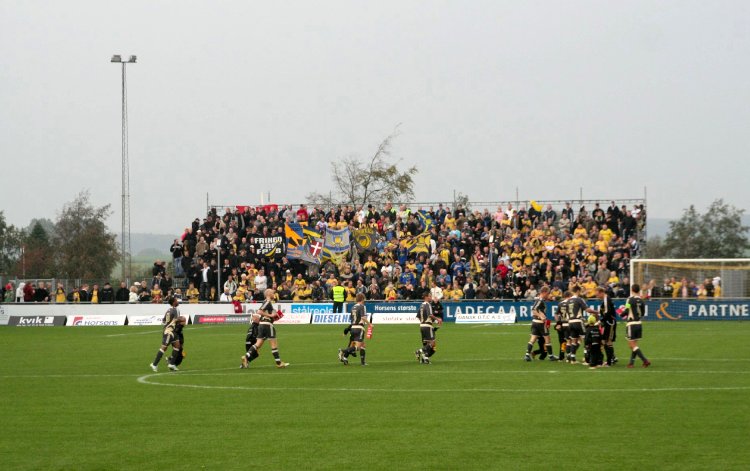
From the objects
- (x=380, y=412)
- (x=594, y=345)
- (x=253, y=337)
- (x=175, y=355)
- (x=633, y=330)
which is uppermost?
(x=633, y=330)

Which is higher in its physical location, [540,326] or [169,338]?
[540,326]

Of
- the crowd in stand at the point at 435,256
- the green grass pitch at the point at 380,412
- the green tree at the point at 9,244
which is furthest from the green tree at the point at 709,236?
the green tree at the point at 9,244

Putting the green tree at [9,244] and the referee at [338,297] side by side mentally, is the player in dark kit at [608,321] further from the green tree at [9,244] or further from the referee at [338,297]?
the green tree at [9,244]

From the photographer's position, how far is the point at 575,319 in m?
28.3

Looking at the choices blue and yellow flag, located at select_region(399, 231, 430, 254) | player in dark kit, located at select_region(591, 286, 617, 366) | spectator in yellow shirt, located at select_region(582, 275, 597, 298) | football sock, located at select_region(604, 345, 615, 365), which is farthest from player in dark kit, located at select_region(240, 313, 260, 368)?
blue and yellow flag, located at select_region(399, 231, 430, 254)

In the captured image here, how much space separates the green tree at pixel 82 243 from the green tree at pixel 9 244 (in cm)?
793

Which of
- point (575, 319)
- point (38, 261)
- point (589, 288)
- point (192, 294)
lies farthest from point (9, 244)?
point (575, 319)

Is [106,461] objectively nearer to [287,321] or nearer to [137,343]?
[137,343]

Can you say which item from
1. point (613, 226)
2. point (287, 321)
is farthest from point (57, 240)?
point (613, 226)

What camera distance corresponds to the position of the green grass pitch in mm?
14109

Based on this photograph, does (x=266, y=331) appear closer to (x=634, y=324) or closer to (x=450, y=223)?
(x=634, y=324)

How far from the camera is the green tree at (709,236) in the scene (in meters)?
83.0

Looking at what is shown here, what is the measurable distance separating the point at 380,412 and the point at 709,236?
239 ft

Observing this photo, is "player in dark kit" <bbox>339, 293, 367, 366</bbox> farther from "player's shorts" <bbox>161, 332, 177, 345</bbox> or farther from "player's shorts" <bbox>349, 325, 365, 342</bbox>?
"player's shorts" <bbox>161, 332, 177, 345</bbox>
